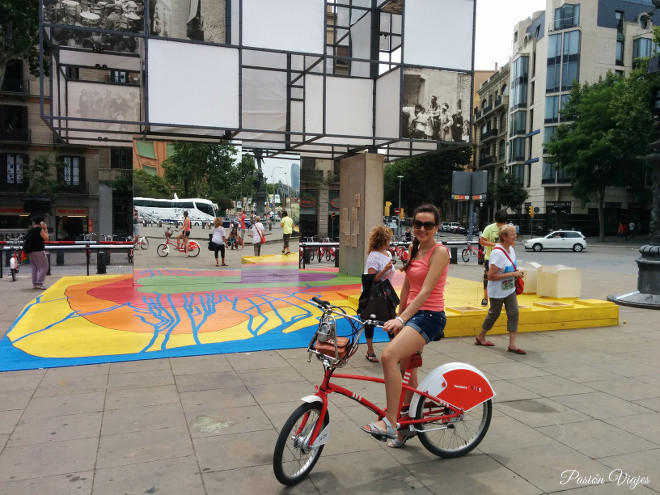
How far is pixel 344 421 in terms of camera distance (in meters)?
4.60

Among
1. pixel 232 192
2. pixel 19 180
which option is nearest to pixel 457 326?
pixel 232 192

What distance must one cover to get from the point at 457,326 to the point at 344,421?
371cm

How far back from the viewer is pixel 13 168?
35125 mm

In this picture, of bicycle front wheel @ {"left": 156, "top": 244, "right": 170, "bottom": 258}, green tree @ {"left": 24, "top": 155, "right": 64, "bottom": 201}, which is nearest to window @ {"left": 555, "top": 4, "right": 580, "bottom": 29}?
green tree @ {"left": 24, "top": 155, "right": 64, "bottom": 201}

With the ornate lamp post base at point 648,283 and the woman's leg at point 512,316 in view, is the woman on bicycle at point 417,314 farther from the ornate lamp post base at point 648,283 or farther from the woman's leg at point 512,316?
the ornate lamp post base at point 648,283

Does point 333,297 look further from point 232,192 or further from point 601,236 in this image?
point 601,236

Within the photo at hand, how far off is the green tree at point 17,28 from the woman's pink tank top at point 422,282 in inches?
871

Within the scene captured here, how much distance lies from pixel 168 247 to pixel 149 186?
8.88 feet

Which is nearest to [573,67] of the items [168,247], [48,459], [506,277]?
[168,247]

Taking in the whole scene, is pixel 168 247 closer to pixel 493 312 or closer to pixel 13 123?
pixel 493 312

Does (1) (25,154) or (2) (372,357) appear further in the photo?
(1) (25,154)

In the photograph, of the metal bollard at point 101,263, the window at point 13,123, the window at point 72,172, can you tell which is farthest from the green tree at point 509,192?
the metal bollard at point 101,263

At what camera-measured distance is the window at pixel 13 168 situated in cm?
3488

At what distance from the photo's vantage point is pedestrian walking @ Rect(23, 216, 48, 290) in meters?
12.7
